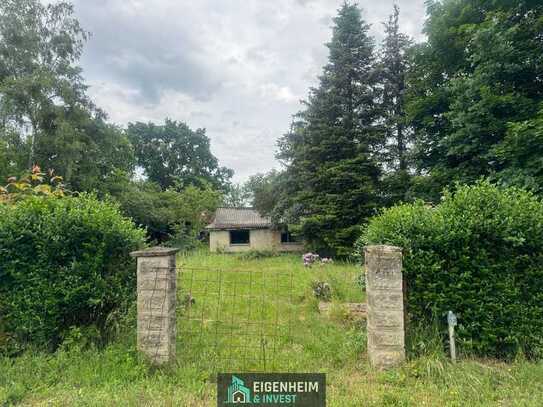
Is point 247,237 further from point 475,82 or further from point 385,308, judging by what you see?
point 385,308

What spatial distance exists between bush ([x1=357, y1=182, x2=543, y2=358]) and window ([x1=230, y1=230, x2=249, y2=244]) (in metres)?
17.2

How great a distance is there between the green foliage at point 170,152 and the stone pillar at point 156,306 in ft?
95.4

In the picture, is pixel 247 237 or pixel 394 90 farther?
pixel 247 237

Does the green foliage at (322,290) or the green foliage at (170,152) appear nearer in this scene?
the green foliage at (322,290)

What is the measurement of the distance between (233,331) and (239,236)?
16.2 metres

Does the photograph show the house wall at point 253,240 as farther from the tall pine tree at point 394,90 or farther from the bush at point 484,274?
the bush at point 484,274

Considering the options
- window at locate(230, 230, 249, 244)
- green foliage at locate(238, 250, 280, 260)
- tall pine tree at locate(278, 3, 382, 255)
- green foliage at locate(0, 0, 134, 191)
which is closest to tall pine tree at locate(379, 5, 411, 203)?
tall pine tree at locate(278, 3, 382, 255)

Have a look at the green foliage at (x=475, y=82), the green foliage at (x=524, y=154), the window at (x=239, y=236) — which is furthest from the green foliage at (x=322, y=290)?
the window at (x=239, y=236)

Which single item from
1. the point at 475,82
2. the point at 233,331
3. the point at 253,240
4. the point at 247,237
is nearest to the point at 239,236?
the point at 247,237

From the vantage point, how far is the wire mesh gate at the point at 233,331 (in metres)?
3.08

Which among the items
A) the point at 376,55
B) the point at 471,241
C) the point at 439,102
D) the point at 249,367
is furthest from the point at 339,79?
the point at 249,367

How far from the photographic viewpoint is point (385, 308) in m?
3.02

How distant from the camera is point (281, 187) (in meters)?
15.5

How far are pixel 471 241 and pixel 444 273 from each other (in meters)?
0.47
